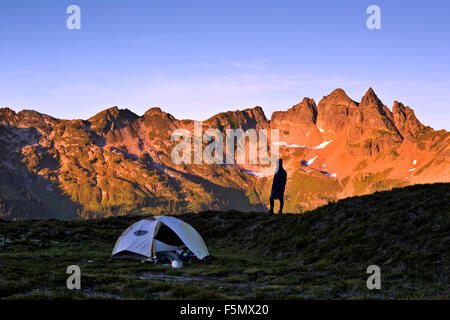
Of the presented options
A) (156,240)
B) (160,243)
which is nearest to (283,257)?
(160,243)

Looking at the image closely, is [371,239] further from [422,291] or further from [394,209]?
[422,291]

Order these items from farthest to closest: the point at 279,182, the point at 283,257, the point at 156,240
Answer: the point at 279,182, the point at 156,240, the point at 283,257

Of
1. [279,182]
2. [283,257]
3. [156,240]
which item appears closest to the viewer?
[283,257]

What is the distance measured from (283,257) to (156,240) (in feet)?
32.4

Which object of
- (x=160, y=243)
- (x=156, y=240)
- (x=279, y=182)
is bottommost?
(x=160, y=243)

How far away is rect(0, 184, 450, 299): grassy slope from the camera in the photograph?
18984 mm

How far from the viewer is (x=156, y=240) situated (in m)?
34.7

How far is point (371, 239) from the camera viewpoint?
29797 mm

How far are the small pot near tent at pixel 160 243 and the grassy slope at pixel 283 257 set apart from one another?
169 centimetres

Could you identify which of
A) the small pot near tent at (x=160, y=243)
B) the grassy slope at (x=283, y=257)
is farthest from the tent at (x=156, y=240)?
the grassy slope at (x=283, y=257)

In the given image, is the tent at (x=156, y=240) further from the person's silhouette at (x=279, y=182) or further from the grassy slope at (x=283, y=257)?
the person's silhouette at (x=279, y=182)

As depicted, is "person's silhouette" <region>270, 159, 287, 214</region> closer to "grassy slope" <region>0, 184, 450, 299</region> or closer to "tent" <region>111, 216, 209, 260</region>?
"grassy slope" <region>0, 184, 450, 299</region>

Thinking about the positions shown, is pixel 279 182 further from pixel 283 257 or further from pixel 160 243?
pixel 160 243
